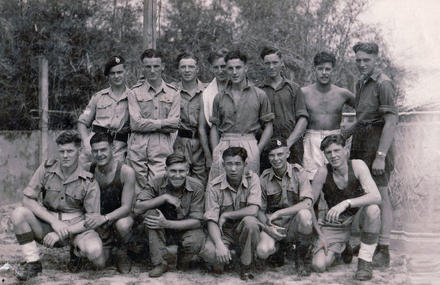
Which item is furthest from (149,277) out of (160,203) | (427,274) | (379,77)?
(379,77)

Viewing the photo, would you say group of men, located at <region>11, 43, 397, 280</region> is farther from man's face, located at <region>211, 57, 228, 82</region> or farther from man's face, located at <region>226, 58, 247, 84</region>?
man's face, located at <region>211, 57, 228, 82</region>

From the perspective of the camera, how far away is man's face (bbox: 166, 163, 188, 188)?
15.1ft

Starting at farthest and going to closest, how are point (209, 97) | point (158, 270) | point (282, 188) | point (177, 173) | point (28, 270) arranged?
point (209, 97) → point (282, 188) → point (177, 173) → point (158, 270) → point (28, 270)

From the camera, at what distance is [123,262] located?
463cm

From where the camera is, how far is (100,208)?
4.77 meters

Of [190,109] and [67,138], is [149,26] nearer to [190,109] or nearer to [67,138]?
[190,109]

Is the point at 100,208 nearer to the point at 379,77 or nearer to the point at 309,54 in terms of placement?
the point at 379,77

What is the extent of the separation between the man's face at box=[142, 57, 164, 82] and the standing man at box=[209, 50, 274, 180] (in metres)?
0.68

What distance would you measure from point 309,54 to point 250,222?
7616 mm

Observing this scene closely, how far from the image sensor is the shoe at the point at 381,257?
479 cm

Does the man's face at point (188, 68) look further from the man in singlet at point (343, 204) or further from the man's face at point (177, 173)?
the man in singlet at point (343, 204)

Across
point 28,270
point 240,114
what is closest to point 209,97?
point 240,114

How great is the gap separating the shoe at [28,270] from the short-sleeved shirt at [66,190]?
1.65 ft

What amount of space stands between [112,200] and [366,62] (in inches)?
105
